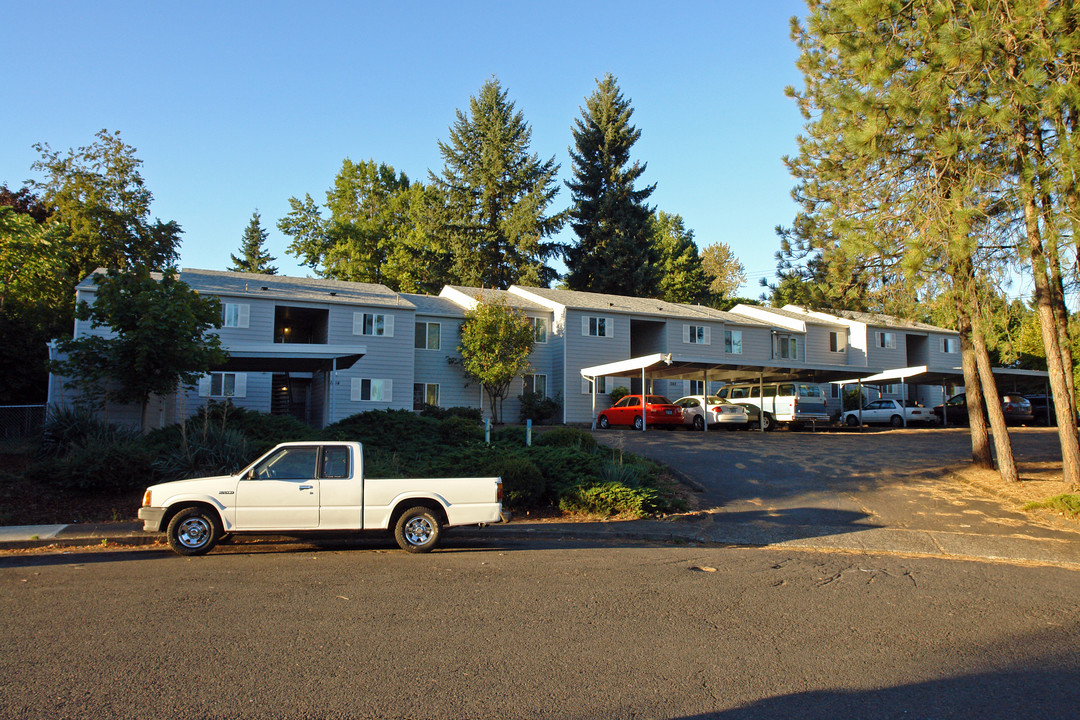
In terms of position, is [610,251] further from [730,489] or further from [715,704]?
[715,704]

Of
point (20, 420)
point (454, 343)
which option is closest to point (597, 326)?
point (454, 343)

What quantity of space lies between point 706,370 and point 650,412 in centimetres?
275

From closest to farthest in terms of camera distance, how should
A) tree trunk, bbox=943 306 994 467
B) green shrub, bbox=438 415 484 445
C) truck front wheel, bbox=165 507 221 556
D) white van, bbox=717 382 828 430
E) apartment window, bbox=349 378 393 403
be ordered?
truck front wheel, bbox=165 507 221 556
tree trunk, bbox=943 306 994 467
green shrub, bbox=438 415 484 445
white van, bbox=717 382 828 430
apartment window, bbox=349 378 393 403

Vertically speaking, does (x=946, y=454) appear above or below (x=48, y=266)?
below

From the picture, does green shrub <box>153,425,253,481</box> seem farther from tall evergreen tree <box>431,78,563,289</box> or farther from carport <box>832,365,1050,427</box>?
tall evergreen tree <box>431,78,563,289</box>

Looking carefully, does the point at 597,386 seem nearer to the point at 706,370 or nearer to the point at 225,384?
the point at 706,370

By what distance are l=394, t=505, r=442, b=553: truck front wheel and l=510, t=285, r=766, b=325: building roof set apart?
2607 centimetres

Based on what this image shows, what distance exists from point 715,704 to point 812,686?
84 cm

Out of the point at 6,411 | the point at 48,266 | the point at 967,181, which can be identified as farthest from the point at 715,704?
the point at 48,266

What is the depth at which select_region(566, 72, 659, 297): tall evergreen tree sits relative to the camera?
5184 cm

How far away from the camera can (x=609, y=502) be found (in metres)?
13.2

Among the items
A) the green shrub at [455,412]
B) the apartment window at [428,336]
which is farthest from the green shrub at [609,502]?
the apartment window at [428,336]

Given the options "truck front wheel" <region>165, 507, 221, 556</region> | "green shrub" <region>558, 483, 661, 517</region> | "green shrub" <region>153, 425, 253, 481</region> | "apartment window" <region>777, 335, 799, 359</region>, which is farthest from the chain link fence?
"apartment window" <region>777, 335, 799, 359</region>

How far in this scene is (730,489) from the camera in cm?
1581
